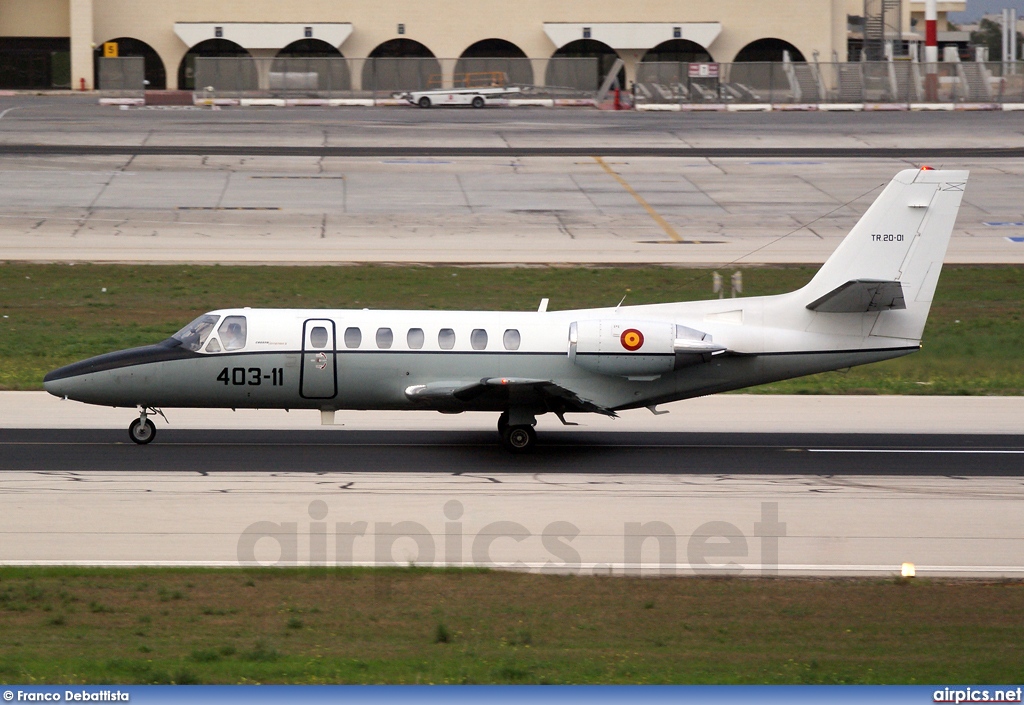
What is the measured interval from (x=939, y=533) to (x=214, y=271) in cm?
2556

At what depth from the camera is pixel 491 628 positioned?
1348 cm

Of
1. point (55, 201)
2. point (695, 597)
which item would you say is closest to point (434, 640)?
point (695, 597)

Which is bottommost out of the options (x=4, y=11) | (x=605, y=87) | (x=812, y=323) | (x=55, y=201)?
(x=812, y=323)

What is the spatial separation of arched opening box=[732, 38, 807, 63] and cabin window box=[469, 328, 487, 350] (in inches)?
2895

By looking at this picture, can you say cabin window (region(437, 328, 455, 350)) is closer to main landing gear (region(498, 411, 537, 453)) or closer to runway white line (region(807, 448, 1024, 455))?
main landing gear (region(498, 411, 537, 453))

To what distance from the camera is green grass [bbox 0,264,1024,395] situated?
95.3 ft

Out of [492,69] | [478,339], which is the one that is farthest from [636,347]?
[492,69]

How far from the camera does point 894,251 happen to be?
22359mm

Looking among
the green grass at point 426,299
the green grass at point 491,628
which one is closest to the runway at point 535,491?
the green grass at point 491,628

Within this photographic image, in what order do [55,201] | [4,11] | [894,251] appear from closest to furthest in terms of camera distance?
[894,251], [55,201], [4,11]

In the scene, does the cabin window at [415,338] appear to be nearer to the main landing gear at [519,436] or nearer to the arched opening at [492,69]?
the main landing gear at [519,436]

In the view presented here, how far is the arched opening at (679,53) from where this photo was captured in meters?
91.7

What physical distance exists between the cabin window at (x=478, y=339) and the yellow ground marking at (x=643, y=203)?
2332cm

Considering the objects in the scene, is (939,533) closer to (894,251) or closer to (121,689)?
(894,251)
